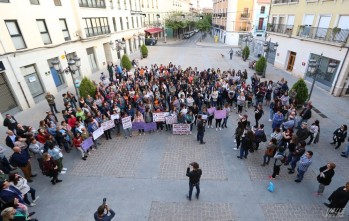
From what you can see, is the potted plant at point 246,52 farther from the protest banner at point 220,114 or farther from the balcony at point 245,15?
the protest banner at point 220,114

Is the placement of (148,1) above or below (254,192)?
above

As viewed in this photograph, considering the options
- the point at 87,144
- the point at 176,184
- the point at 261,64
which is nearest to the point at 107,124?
the point at 87,144

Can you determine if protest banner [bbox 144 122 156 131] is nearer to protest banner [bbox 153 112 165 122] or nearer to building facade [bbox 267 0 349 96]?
protest banner [bbox 153 112 165 122]

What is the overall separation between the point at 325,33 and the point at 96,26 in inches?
971

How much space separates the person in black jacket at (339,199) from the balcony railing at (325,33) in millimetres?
14649

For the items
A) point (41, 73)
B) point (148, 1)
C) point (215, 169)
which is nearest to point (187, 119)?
point (215, 169)

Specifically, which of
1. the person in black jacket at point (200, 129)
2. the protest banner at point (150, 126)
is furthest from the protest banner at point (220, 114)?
the protest banner at point (150, 126)

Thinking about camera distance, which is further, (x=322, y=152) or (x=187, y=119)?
(x=187, y=119)

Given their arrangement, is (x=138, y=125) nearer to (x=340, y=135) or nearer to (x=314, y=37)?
(x=340, y=135)

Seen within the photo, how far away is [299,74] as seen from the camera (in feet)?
72.5

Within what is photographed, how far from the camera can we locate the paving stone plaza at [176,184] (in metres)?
7.16

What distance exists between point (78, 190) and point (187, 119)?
20.2 feet

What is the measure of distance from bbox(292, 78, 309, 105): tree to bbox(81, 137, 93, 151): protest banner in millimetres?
13155

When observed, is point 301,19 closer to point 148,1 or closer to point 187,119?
point 187,119
